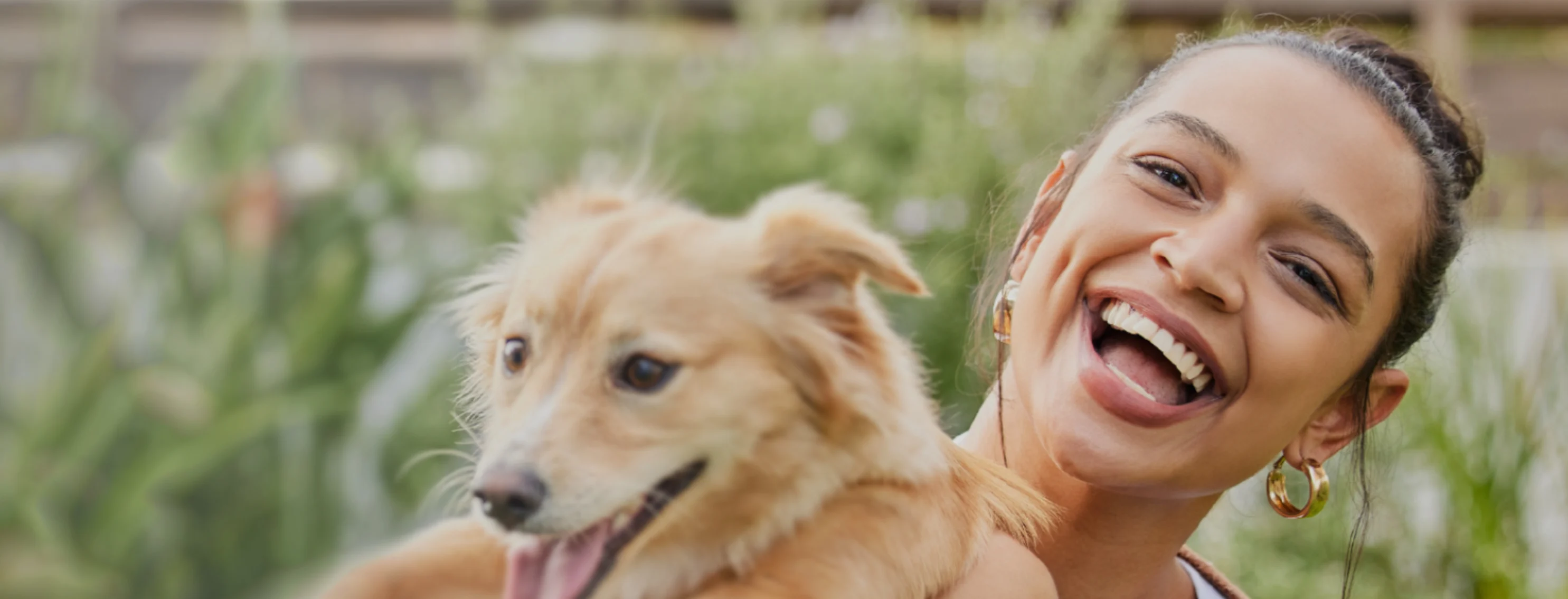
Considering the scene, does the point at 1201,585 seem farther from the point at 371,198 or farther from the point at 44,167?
the point at 44,167

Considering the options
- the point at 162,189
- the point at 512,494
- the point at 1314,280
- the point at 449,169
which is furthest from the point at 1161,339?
the point at 449,169

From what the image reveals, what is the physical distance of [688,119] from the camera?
3.10 m

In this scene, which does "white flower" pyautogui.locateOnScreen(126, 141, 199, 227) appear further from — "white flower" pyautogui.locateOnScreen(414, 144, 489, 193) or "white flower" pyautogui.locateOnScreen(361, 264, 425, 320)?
"white flower" pyautogui.locateOnScreen(414, 144, 489, 193)

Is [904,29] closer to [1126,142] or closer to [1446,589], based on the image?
[1446,589]

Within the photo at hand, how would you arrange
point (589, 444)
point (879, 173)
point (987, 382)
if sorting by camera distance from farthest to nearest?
point (879, 173) → point (987, 382) → point (589, 444)

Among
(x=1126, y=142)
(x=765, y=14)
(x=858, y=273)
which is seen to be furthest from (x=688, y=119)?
(x=858, y=273)

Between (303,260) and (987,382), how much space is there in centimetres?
210

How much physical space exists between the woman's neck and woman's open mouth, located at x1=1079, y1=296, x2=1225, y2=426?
0.34ft

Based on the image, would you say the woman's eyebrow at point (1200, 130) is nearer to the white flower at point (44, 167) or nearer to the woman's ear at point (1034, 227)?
the woman's ear at point (1034, 227)

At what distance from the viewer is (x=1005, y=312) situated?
104cm

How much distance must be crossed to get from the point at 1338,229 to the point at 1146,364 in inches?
6.9

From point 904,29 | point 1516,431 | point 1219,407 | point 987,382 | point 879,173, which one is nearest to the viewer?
point 1219,407

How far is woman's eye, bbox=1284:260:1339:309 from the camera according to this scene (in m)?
0.94

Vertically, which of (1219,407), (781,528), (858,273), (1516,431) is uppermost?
(858,273)
